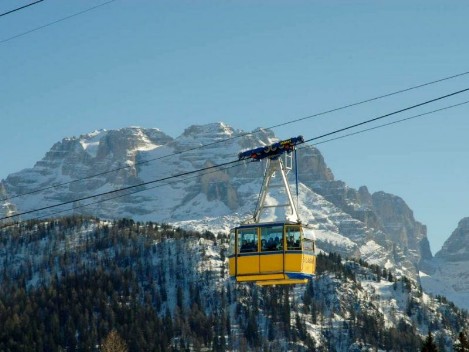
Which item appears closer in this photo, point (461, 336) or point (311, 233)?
point (311, 233)

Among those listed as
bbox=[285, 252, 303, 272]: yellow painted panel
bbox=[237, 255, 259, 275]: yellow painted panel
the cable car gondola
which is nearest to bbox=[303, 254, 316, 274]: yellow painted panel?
the cable car gondola

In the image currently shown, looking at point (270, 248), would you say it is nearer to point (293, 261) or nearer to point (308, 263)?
point (293, 261)

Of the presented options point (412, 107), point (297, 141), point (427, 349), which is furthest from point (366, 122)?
point (427, 349)

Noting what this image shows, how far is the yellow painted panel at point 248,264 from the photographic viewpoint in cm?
6175

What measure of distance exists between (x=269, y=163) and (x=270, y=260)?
18.9 feet

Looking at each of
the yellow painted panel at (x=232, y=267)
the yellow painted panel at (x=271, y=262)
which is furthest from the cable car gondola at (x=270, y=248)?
the yellow painted panel at (x=232, y=267)

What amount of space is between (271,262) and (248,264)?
1430 millimetres

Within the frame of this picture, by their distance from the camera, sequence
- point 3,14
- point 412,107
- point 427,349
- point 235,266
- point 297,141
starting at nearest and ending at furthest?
point 3,14, point 412,107, point 297,141, point 235,266, point 427,349

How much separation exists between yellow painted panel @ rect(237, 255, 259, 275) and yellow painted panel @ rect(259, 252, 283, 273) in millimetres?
345

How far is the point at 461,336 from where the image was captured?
9406cm

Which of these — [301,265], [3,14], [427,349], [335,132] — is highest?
[3,14]

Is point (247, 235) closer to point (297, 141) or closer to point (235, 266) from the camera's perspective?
point (235, 266)

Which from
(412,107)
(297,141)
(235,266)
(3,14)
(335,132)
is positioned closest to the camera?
(3,14)

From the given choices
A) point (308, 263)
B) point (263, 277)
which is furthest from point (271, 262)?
Result: point (308, 263)
